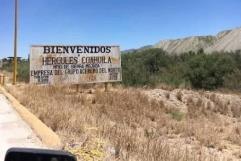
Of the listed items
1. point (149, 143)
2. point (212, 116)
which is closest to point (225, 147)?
point (149, 143)

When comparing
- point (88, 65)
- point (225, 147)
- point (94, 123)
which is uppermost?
point (88, 65)

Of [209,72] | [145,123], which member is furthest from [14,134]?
[209,72]

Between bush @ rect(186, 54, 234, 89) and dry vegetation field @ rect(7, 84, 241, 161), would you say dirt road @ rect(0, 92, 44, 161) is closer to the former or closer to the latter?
dry vegetation field @ rect(7, 84, 241, 161)

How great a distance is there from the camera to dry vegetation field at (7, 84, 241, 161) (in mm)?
8157

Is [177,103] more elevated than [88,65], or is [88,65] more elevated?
[88,65]

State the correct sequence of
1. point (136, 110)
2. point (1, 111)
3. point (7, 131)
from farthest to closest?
point (136, 110) < point (1, 111) < point (7, 131)

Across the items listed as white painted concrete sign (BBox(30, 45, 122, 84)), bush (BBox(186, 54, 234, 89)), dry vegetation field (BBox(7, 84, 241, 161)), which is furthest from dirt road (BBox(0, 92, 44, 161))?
bush (BBox(186, 54, 234, 89))

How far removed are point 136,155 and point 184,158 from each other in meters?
0.74

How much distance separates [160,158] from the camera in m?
7.40

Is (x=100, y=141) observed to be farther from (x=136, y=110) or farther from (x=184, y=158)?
(x=136, y=110)

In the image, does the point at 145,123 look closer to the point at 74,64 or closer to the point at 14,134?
the point at 14,134

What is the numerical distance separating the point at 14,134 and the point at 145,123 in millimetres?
6478

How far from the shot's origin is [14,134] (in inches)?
420

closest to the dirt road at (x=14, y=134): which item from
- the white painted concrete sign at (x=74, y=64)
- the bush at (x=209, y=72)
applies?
the white painted concrete sign at (x=74, y=64)
